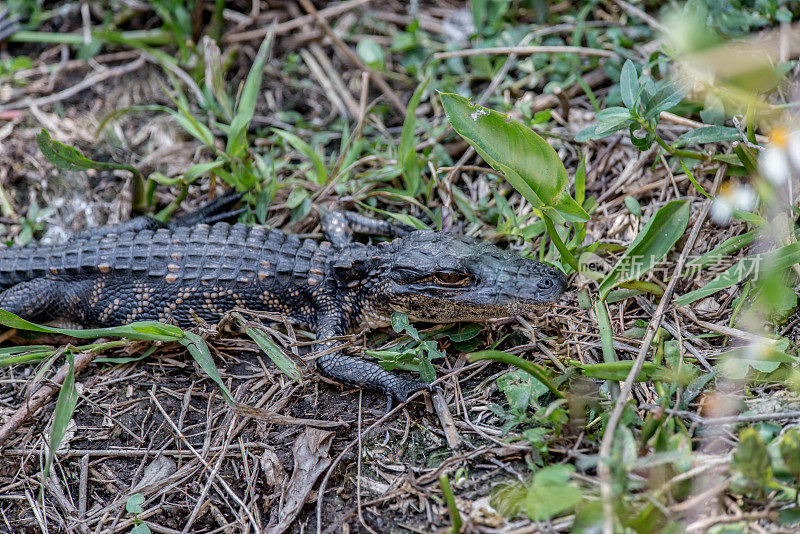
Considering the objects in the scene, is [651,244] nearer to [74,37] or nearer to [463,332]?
[463,332]

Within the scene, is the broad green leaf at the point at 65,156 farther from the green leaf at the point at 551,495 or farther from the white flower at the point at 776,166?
the white flower at the point at 776,166

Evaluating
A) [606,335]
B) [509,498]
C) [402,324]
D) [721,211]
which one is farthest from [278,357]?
[721,211]

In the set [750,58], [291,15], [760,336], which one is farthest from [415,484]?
[291,15]

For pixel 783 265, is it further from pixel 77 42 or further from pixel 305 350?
pixel 77 42

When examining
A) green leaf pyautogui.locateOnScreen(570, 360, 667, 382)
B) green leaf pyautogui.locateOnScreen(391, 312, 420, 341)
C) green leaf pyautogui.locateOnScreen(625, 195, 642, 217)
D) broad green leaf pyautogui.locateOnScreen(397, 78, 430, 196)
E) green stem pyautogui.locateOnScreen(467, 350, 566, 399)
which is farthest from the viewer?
broad green leaf pyautogui.locateOnScreen(397, 78, 430, 196)

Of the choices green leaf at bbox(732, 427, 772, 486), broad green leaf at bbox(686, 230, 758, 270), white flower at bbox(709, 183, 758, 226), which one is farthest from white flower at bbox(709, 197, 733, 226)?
green leaf at bbox(732, 427, 772, 486)

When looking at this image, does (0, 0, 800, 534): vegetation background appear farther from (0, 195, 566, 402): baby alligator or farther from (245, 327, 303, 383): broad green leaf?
(0, 195, 566, 402): baby alligator
